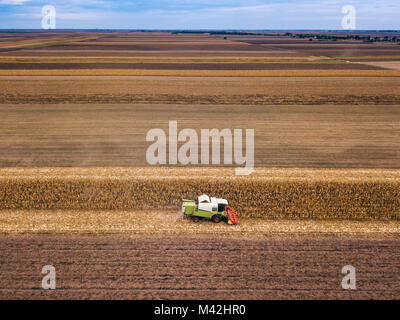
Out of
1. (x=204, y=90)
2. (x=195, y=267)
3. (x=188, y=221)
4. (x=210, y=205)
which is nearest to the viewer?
(x=195, y=267)

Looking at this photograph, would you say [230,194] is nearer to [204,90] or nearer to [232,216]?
[232,216]

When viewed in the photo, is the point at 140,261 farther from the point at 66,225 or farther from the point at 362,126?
the point at 362,126

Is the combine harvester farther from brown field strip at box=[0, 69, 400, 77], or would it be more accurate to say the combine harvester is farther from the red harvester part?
brown field strip at box=[0, 69, 400, 77]

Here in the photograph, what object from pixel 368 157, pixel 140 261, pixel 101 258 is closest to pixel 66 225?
pixel 101 258

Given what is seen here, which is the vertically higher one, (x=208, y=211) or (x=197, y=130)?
(x=197, y=130)

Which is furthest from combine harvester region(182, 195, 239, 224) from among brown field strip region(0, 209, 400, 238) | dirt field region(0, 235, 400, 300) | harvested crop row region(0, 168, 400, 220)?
dirt field region(0, 235, 400, 300)

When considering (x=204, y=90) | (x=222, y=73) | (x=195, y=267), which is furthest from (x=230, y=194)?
(x=222, y=73)
